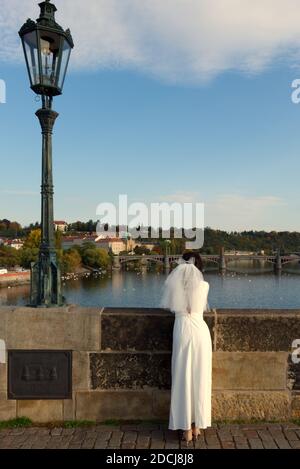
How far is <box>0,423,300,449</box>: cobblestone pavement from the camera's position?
11.9 feet

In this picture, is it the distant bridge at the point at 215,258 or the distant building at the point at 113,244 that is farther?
the distant building at the point at 113,244

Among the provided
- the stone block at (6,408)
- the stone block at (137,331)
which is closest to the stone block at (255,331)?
the stone block at (137,331)

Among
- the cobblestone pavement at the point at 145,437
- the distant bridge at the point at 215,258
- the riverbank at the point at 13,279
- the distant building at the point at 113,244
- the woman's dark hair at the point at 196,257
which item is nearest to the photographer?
the cobblestone pavement at the point at 145,437

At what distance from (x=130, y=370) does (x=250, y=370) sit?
118 centimetres

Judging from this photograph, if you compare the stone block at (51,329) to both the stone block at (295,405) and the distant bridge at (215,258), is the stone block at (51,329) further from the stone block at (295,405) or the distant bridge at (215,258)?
the distant bridge at (215,258)

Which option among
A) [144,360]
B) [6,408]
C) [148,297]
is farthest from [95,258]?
[144,360]

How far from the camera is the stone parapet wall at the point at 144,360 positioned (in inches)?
165

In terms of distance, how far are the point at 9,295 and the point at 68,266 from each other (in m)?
24.6

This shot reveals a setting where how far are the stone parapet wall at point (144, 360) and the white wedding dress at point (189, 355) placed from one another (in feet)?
1.49

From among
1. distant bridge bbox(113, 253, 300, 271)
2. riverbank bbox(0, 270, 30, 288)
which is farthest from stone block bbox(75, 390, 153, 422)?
distant bridge bbox(113, 253, 300, 271)

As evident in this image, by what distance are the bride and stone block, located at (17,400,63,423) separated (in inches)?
46.2

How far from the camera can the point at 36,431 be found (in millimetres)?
3947
